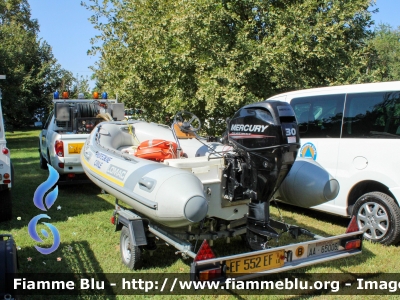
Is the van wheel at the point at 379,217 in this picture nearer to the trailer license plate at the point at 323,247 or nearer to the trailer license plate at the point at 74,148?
the trailer license plate at the point at 323,247

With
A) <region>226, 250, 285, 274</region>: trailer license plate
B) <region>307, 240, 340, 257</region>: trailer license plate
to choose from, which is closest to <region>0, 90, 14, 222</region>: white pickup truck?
<region>226, 250, 285, 274</region>: trailer license plate

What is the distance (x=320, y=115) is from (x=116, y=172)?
3.61 metres

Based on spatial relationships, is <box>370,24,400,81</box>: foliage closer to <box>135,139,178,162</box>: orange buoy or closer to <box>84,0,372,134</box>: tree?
<box>84,0,372,134</box>: tree

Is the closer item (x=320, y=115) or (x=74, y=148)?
(x=320, y=115)

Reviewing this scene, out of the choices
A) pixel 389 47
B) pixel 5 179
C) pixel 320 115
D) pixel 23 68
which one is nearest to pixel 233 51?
pixel 320 115

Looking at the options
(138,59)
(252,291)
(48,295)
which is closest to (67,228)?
(48,295)

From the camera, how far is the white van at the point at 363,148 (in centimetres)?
559

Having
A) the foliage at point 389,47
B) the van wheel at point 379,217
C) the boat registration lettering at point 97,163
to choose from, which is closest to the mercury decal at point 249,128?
the boat registration lettering at point 97,163

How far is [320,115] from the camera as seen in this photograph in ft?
22.2

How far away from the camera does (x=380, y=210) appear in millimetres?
5734

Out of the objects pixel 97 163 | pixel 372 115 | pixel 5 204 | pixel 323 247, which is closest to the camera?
pixel 323 247

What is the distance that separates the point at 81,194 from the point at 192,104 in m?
3.26

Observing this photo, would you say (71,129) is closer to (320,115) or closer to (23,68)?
(320,115)

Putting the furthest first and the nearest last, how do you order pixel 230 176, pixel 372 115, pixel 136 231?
1. pixel 372 115
2. pixel 136 231
3. pixel 230 176
